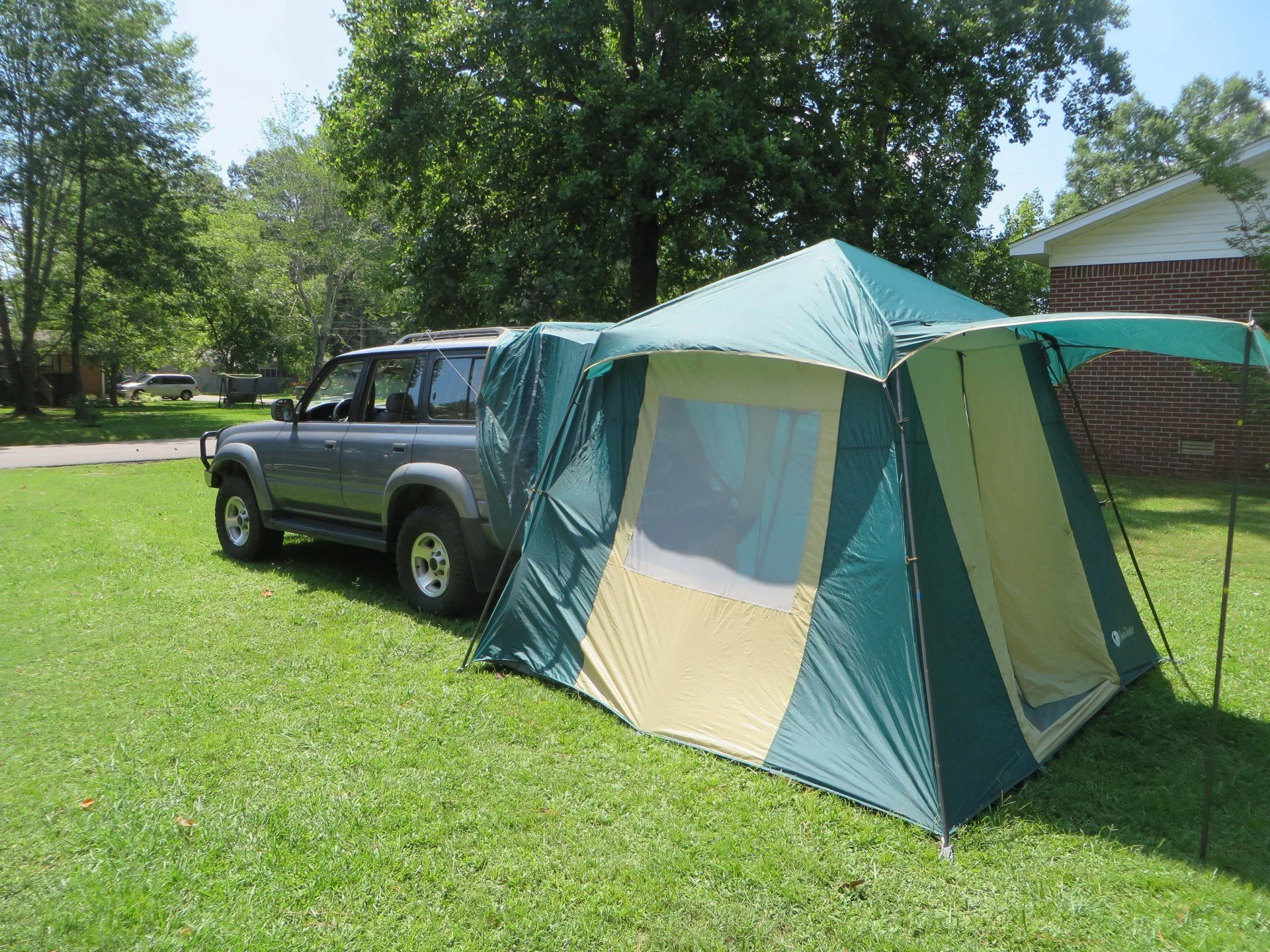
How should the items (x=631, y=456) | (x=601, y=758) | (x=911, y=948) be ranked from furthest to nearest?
(x=631, y=456)
(x=601, y=758)
(x=911, y=948)

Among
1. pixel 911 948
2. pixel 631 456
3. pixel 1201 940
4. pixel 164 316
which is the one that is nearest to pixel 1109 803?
pixel 1201 940

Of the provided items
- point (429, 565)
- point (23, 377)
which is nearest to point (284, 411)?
point (429, 565)

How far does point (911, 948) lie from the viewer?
301 cm

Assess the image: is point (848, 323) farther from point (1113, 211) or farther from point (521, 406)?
point (1113, 211)

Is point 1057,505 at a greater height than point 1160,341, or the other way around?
Answer: point 1160,341

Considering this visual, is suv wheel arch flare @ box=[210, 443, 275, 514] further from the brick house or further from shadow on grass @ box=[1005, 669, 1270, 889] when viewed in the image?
the brick house

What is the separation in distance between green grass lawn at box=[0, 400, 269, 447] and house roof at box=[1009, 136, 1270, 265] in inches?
631

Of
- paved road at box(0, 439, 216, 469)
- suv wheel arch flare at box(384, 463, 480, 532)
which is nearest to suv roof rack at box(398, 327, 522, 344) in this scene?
suv wheel arch flare at box(384, 463, 480, 532)

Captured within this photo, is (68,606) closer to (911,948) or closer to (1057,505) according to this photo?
(911,948)

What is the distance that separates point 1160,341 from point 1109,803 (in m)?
2.15

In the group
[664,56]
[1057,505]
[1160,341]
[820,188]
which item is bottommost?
[1057,505]

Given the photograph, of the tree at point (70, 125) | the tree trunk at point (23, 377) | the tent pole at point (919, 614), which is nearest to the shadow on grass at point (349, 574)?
the tent pole at point (919, 614)

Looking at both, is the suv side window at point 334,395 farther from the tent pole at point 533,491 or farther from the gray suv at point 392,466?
the tent pole at point 533,491

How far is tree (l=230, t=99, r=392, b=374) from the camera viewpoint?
119ft
